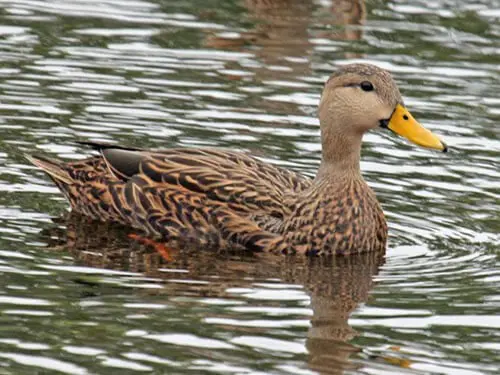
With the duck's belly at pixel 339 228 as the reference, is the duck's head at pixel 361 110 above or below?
above

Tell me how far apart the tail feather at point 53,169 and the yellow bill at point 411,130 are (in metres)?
2.72

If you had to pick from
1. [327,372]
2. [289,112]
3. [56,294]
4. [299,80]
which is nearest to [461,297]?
[327,372]

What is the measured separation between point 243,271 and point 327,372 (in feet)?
8.20

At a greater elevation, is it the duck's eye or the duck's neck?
the duck's eye

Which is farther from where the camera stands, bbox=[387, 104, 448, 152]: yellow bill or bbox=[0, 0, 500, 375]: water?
bbox=[387, 104, 448, 152]: yellow bill

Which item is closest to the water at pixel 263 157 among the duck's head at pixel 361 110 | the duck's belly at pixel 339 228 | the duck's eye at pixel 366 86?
the duck's belly at pixel 339 228

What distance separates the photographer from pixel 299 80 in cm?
1777

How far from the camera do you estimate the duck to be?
42.3 ft

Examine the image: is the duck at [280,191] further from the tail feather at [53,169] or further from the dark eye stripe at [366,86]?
the tail feather at [53,169]

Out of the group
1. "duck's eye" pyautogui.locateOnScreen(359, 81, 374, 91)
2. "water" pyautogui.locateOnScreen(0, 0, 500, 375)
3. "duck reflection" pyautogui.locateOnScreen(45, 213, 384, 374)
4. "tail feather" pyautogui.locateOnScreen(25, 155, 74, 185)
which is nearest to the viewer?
"water" pyautogui.locateOnScreen(0, 0, 500, 375)

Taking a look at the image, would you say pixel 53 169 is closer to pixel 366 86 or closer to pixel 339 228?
pixel 339 228

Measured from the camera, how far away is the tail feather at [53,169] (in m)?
13.8

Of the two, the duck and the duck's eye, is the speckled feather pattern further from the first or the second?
the duck's eye

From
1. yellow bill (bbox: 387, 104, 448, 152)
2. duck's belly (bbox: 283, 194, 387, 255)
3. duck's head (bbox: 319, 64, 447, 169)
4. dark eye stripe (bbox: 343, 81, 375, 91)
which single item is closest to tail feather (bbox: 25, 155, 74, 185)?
duck's belly (bbox: 283, 194, 387, 255)
